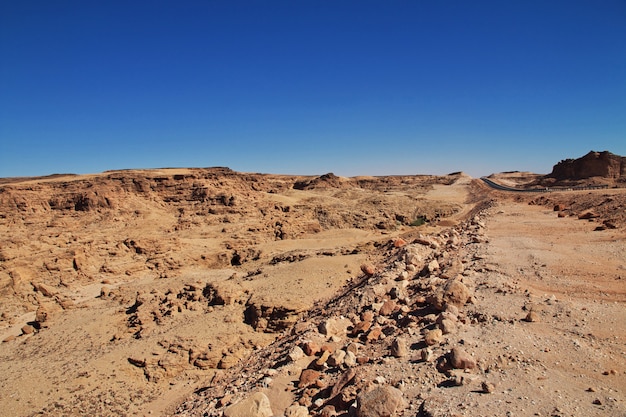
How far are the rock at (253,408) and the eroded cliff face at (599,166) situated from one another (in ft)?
122

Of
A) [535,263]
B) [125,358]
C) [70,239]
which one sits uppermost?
[535,263]

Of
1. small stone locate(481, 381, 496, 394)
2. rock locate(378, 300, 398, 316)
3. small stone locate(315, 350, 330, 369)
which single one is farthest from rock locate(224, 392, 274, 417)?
rock locate(378, 300, 398, 316)

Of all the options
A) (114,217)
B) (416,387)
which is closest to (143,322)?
(416,387)

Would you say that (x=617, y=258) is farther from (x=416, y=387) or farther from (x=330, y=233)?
(x=330, y=233)

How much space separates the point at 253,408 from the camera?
14.6 feet

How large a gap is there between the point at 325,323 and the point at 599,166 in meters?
36.4

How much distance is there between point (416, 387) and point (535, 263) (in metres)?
5.37

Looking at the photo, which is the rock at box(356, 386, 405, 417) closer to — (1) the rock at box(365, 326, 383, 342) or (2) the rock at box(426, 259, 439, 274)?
(1) the rock at box(365, 326, 383, 342)

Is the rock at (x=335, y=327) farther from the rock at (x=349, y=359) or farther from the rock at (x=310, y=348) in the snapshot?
the rock at (x=349, y=359)

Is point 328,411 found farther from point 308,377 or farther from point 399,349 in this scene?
point 399,349

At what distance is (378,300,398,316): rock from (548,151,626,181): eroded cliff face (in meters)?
34.1

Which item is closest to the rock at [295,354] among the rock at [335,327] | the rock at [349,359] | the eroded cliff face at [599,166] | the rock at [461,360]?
the rock at [335,327]

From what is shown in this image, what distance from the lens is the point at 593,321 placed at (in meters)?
4.96

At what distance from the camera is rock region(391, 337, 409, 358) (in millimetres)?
4715
